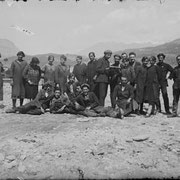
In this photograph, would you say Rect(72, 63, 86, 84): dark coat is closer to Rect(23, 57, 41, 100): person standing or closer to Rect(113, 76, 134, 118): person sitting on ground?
Rect(23, 57, 41, 100): person standing

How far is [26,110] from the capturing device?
327 inches

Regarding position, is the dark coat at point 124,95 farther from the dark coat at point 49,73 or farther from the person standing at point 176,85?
the dark coat at point 49,73

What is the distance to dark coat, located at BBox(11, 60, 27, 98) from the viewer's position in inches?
348

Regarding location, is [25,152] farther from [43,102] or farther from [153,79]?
[153,79]

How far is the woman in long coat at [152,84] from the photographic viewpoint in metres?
8.05

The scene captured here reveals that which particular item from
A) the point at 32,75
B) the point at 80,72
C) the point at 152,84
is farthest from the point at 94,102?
the point at 32,75

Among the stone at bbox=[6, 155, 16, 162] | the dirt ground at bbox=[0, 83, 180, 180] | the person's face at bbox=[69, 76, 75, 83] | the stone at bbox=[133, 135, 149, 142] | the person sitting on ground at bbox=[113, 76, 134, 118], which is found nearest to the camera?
the dirt ground at bbox=[0, 83, 180, 180]

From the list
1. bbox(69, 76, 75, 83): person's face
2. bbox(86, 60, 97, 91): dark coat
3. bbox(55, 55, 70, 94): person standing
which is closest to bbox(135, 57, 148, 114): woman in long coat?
bbox(86, 60, 97, 91): dark coat

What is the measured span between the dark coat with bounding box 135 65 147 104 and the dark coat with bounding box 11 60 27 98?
338 centimetres

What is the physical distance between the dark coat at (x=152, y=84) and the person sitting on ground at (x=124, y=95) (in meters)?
0.52

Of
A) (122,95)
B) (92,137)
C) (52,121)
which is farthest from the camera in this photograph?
(122,95)

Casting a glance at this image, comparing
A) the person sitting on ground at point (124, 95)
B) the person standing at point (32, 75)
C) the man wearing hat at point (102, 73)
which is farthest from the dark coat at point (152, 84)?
the person standing at point (32, 75)

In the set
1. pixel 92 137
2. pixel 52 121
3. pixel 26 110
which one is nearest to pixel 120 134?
pixel 92 137

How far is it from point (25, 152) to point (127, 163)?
1917 mm
